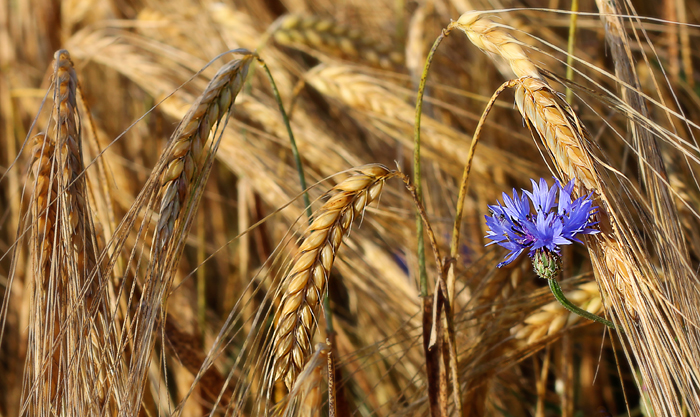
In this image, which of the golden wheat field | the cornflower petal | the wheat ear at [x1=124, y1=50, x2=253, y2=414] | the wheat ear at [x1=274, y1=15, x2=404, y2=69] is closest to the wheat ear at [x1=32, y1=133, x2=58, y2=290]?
the golden wheat field

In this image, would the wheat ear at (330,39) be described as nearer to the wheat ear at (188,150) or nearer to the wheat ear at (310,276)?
the wheat ear at (188,150)

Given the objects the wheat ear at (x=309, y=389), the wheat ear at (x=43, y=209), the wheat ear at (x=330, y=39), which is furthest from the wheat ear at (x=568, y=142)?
the wheat ear at (x=330, y=39)

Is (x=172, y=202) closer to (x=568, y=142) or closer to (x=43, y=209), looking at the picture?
(x=43, y=209)

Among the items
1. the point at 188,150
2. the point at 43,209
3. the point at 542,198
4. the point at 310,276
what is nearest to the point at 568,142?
the point at 542,198

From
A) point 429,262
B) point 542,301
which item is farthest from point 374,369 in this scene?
point 542,301

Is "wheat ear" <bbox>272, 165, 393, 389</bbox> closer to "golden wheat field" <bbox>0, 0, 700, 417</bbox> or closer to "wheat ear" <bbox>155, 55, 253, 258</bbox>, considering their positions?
"golden wheat field" <bbox>0, 0, 700, 417</bbox>

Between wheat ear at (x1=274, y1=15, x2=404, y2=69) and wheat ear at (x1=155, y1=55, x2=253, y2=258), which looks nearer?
wheat ear at (x1=155, y1=55, x2=253, y2=258)
